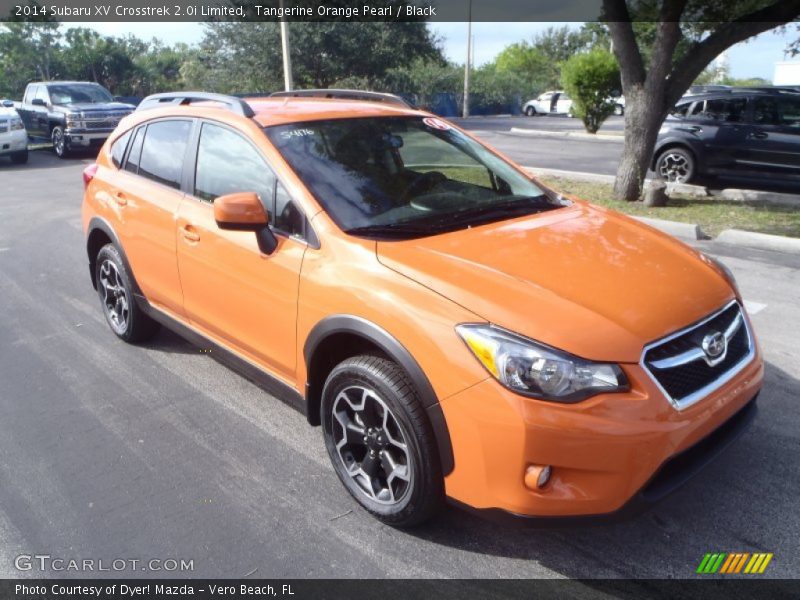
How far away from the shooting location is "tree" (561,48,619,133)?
20.6 meters

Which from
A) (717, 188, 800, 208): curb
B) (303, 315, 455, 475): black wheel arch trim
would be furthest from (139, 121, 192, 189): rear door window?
(717, 188, 800, 208): curb

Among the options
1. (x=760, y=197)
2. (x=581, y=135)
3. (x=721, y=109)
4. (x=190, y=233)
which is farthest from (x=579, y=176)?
(x=581, y=135)

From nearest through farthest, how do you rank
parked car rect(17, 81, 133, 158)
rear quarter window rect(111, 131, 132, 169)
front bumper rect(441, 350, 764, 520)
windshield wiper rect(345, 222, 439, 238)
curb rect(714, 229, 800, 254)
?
front bumper rect(441, 350, 764, 520) → windshield wiper rect(345, 222, 439, 238) → rear quarter window rect(111, 131, 132, 169) → curb rect(714, 229, 800, 254) → parked car rect(17, 81, 133, 158)

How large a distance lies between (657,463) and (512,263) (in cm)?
100

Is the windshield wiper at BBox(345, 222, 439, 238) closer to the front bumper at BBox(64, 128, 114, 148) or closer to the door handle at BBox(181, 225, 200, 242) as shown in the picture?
the door handle at BBox(181, 225, 200, 242)

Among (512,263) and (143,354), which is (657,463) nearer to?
(512,263)

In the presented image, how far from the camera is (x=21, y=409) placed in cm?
416

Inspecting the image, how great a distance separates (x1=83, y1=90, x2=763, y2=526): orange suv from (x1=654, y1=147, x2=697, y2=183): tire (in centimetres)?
789

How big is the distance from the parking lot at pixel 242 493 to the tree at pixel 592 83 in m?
17.5

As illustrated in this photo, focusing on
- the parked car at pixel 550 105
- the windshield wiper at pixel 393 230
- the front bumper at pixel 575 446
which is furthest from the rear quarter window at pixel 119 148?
the parked car at pixel 550 105

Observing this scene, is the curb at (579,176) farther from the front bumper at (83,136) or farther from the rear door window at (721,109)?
the front bumper at (83,136)

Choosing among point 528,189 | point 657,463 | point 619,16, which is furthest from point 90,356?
point 619,16

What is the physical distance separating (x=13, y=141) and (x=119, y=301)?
1454cm

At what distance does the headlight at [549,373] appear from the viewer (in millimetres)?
2371
